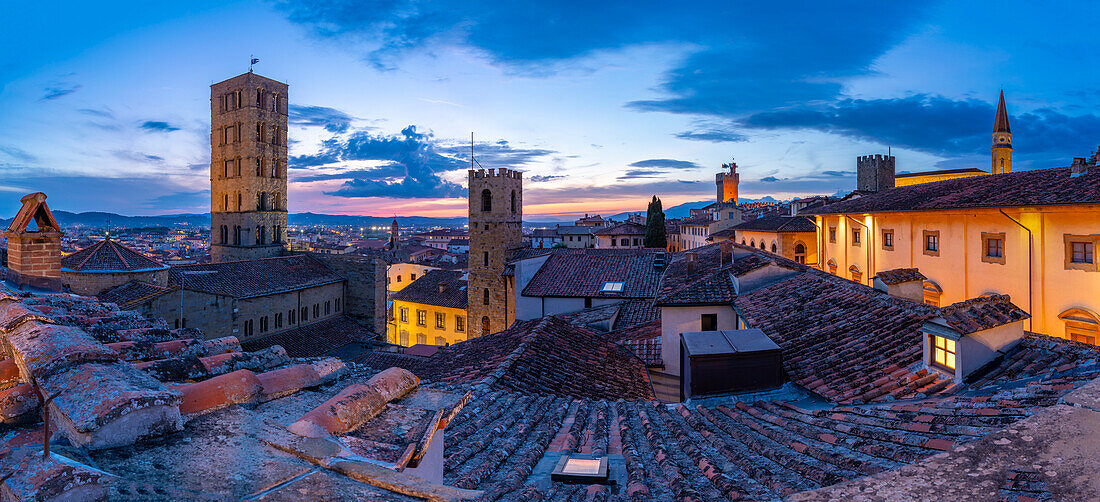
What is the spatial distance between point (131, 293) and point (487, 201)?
22604 mm

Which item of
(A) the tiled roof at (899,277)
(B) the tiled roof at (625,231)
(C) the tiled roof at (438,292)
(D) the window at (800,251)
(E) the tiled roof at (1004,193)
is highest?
(B) the tiled roof at (625,231)

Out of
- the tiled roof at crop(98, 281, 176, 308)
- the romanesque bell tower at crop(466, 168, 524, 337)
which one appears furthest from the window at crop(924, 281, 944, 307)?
the tiled roof at crop(98, 281, 176, 308)

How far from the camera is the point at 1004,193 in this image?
16.3 m

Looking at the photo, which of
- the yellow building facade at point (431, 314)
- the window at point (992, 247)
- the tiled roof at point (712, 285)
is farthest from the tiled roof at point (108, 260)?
the window at point (992, 247)

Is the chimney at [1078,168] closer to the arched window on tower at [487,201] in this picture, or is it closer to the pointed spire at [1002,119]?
the arched window on tower at [487,201]

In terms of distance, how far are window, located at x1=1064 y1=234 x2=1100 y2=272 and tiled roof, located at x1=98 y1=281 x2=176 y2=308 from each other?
105ft

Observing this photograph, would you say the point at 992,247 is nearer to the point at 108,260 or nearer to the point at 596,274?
the point at 596,274

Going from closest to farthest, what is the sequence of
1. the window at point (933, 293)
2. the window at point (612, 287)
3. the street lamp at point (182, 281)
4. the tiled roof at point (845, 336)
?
the tiled roof at point (845, 336)
the window at point (933, 293)
the street lamp at point (182, 281)
the window at point (612, 287)

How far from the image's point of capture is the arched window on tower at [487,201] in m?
40.3

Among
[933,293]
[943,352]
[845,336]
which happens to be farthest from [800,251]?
[943,352]

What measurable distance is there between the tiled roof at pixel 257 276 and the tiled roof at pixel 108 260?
1.93 meters

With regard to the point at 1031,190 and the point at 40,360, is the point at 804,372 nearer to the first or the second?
the point at 40,360

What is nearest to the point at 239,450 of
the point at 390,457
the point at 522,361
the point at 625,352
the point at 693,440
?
the point at 390,457

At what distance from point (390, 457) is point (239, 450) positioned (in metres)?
0.76
